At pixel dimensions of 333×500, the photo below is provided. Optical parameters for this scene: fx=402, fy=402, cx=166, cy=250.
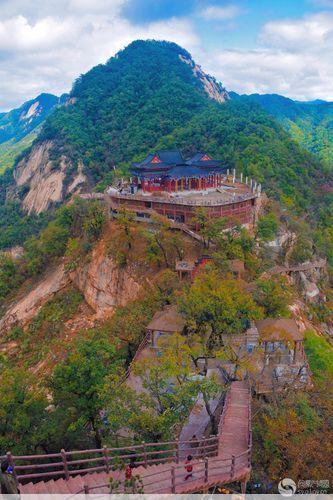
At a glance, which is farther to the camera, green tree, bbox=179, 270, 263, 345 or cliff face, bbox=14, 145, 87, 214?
cliff face, bbox=14, 145, 87, 214

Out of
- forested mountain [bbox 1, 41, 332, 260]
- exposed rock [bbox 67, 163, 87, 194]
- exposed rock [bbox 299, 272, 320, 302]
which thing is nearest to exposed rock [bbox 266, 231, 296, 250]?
exposed rock [bbox 299, 272, 320, 302]

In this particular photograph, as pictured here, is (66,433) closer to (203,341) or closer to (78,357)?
(78,357)

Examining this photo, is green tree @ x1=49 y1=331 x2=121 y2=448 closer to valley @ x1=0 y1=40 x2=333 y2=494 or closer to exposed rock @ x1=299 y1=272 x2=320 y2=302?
valley @ x1=0 y1=40 x2=333 y2=494

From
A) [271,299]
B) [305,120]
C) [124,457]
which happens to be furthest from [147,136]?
[305,120]

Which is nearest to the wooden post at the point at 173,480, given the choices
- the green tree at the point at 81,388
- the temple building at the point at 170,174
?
the green tree at the point at 81,388

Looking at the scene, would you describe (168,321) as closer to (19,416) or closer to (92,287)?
(19,416)

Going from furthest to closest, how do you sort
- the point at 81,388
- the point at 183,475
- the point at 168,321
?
1. the point at 168,321
2. the point at 81,388
3. the point at 183,475
